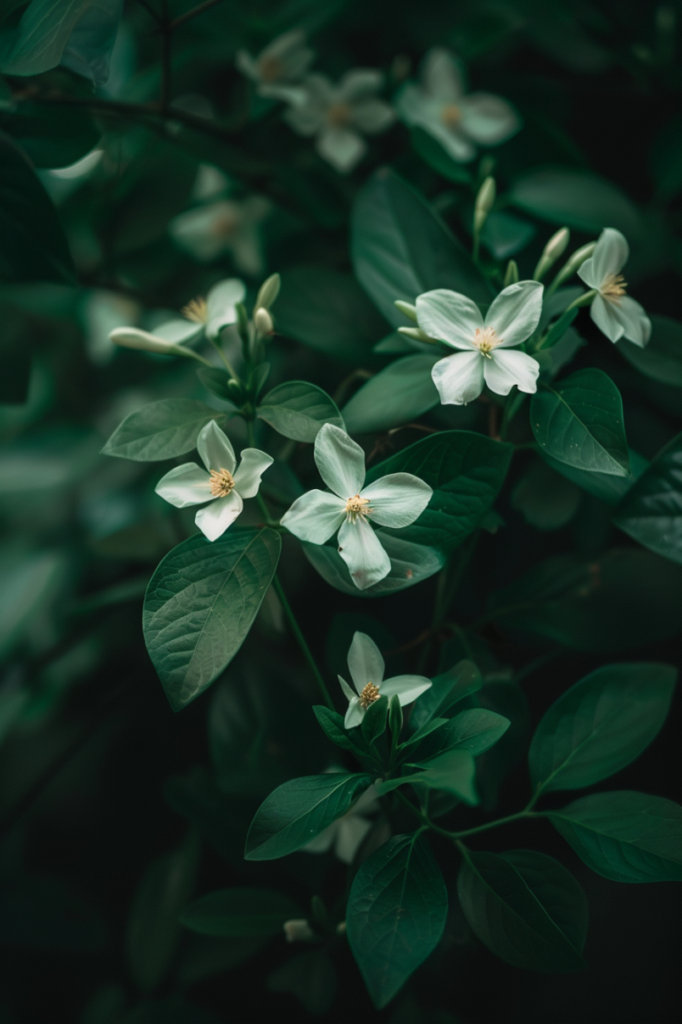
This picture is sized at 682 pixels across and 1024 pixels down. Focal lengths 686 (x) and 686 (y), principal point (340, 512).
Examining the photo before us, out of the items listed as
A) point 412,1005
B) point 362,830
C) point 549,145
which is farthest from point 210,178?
point 412,1005

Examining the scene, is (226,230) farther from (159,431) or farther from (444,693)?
(444,693)

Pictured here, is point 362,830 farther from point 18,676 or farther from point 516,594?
point 18,676

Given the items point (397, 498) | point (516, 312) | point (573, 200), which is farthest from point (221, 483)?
point (573, 200)

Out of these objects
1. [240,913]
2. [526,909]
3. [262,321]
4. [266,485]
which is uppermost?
[262,321]

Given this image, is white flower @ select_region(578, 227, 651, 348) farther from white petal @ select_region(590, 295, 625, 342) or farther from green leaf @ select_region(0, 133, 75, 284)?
green leaf @ select_region(0, 133, 75, 284)

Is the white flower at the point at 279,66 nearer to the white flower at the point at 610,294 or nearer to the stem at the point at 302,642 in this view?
the white flower at the point at 610,294

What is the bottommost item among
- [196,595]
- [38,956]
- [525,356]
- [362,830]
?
Result: [38,956]

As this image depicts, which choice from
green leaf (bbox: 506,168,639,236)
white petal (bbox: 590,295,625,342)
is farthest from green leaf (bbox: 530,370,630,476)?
green leaf (bbox: 506,168,639,236)
